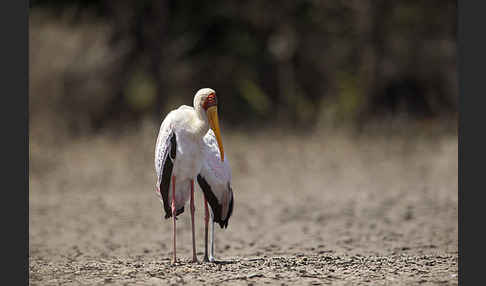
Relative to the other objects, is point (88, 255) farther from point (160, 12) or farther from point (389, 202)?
point (160, 12)

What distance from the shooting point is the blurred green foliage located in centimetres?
2119

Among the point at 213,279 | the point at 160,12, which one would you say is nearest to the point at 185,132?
the point at 213,279

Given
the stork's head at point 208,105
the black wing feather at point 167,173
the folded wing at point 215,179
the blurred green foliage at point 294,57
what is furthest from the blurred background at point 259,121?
the stork's head at point 208,105

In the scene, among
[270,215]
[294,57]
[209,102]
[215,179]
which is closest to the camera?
[209,102]

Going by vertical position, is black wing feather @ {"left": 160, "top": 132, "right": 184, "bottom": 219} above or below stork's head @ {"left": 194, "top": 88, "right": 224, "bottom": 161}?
below

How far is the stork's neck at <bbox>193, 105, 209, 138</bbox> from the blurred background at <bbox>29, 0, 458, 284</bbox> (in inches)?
58.9

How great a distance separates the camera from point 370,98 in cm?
2111

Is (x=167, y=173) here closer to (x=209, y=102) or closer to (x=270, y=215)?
(x=209, y=102)

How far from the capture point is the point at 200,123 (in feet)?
20.7

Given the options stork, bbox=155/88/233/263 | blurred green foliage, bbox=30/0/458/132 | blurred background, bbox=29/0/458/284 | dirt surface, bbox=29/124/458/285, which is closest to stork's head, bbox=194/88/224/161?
stork, bbox=155/88/233/263

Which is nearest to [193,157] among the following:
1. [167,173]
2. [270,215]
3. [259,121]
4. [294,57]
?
[167,173]

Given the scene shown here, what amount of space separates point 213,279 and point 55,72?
10.4 meters

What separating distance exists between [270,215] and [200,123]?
5073 mm

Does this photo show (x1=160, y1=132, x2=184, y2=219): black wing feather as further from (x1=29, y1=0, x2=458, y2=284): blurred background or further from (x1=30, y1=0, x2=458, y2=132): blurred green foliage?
(x1=30, y1=0, x2=458, y2=132): blurred green foliage
